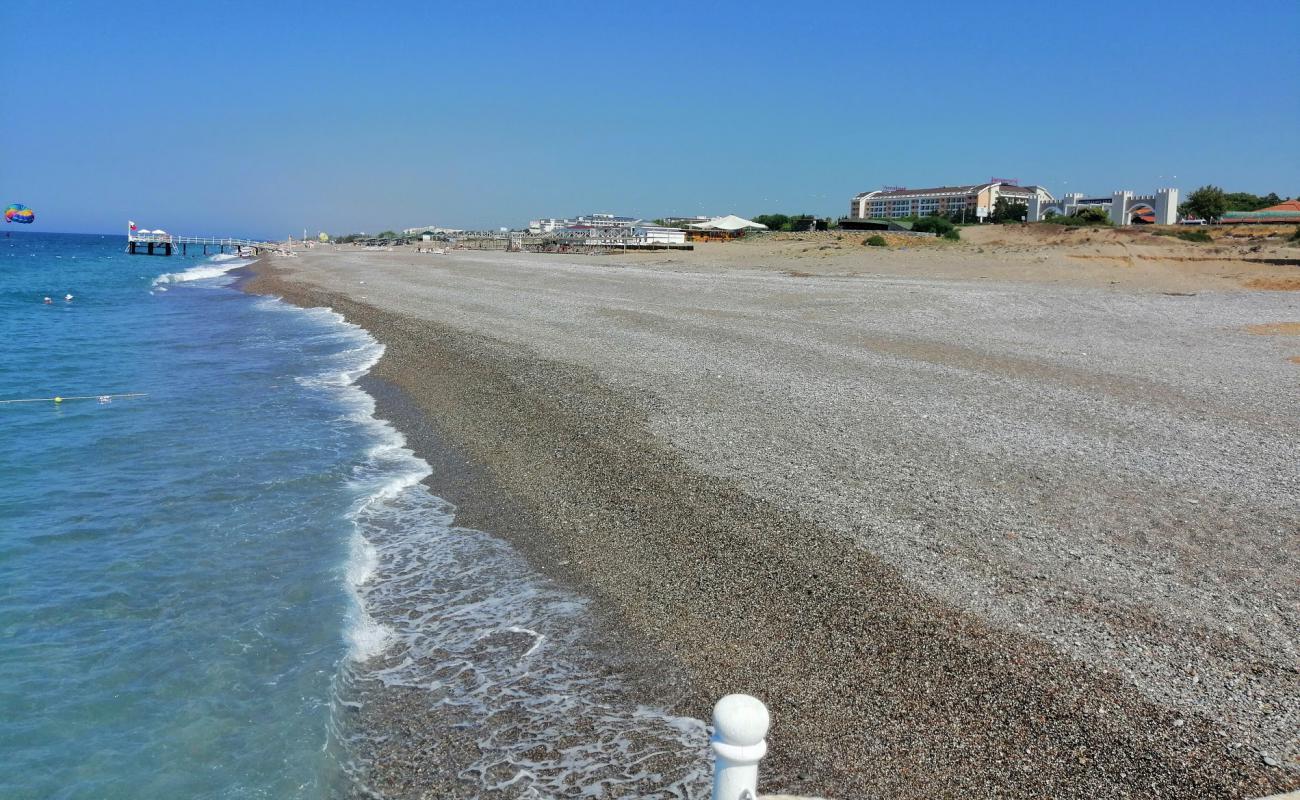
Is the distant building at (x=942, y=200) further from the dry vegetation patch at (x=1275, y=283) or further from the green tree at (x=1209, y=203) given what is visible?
the dry vegetation patch at (x=1275, y=283)

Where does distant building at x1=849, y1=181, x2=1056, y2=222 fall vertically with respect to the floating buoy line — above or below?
above

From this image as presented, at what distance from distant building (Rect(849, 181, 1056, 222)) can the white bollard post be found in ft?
267

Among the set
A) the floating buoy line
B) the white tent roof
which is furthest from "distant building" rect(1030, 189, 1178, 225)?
the floating buoy line

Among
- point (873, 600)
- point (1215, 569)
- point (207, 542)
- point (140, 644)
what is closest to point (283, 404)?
point (207, 542)

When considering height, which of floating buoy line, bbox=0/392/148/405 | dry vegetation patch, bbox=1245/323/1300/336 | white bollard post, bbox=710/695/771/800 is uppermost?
white bollard post, bbox=710/695/771/800

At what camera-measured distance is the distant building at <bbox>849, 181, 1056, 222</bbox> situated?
88.8 metres

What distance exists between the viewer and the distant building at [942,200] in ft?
291

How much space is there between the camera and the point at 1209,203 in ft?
171

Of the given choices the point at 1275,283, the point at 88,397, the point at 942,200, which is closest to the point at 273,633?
the point at 88,397

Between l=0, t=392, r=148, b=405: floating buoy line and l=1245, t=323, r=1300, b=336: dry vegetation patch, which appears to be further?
l=1245, t=323, r=1300, b=336: dry vegetation patch

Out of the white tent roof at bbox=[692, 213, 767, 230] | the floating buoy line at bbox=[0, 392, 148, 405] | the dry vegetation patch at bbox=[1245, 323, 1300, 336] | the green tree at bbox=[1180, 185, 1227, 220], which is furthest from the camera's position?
the white tent roof at bbox=[692, 213, 767, 230]

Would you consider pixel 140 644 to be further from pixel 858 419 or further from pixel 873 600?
pixel 858 419

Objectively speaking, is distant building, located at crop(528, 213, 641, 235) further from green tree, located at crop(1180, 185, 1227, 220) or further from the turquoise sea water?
the turquoise sea water

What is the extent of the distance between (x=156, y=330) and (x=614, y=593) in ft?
70.3
